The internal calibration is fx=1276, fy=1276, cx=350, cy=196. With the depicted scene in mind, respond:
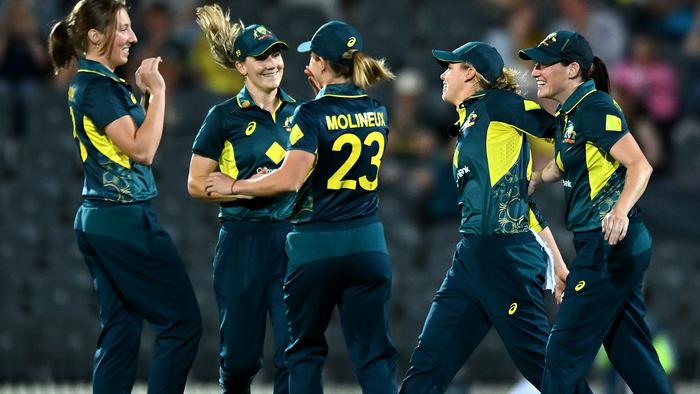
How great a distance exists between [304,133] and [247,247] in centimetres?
94

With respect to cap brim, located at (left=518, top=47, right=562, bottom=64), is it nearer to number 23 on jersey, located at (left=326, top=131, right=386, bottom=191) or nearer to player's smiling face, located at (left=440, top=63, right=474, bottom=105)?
player's smiling face, located at (left=440, top=63, right=474, bottom=105)

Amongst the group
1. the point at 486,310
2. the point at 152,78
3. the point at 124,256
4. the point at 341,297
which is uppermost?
the point at 152,78

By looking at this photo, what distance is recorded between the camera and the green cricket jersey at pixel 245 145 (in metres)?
6.77

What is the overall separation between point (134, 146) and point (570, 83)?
2.21 m

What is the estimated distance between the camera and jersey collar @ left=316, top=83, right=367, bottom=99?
6297mm

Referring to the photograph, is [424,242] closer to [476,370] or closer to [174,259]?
[476,370]

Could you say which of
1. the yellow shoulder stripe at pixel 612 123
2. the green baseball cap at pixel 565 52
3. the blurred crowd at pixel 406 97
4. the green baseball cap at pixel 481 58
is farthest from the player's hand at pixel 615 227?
the blurred crowd at pixel 406 97

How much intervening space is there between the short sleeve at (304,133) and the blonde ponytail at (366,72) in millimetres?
325

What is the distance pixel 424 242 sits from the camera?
1117 cm

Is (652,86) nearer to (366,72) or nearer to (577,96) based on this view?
(577,96)

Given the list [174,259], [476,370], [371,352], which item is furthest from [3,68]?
[371,352]

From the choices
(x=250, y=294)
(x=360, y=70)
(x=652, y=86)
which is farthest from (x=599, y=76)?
A: (x=652, y=86)

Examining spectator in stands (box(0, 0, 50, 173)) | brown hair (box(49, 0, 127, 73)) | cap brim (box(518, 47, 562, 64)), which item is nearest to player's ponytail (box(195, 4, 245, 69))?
brown hair (box(49, 0, 127, 73))

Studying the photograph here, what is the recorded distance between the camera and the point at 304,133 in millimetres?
6137
